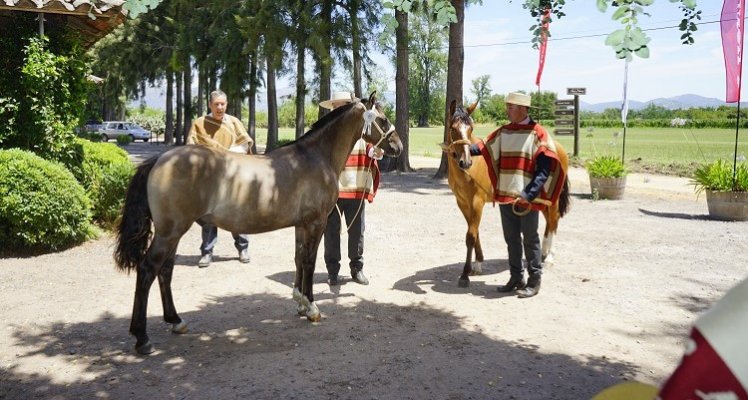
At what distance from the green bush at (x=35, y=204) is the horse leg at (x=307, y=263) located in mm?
4332

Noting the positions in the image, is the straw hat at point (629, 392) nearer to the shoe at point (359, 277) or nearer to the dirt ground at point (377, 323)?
the dirt ground at point (377, 323)

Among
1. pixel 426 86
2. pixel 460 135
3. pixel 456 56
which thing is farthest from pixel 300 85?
pixel 426 86

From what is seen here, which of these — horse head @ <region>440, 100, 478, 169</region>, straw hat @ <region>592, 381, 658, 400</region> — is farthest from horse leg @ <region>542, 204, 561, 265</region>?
straw hat @ <region>592, 381, 658, 400</region>

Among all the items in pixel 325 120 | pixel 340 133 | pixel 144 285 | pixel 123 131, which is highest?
pixel 123 131

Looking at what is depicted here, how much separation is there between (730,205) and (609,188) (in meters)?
2.99

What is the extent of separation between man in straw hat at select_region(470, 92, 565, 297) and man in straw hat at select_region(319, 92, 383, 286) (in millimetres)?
1242

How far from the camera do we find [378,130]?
5.56 m

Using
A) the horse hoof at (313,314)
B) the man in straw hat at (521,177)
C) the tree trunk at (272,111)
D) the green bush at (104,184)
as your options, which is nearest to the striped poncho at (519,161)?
the man in straw hat at (521,177)

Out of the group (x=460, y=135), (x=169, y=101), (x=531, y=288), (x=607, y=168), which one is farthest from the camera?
(x=169, y=101)

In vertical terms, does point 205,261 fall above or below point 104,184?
below

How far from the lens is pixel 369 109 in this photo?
5.49 meters

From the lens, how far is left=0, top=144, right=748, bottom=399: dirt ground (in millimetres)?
4094

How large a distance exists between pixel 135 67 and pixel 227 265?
97.8 feet

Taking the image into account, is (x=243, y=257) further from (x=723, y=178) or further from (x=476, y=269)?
(x=723, y=178)
